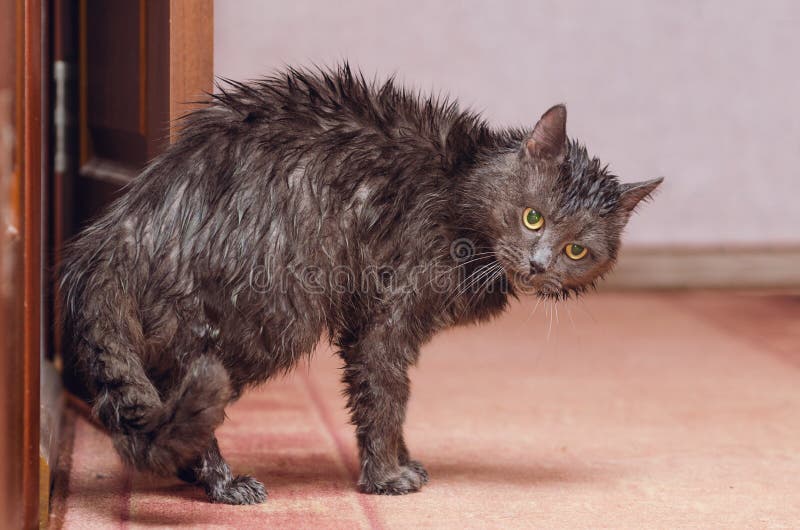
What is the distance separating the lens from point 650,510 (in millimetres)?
1896

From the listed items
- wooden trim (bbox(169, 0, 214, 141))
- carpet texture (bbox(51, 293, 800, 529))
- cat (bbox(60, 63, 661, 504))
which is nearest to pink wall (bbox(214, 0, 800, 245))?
carpet texture (bbox(51, 293, 800, 529))

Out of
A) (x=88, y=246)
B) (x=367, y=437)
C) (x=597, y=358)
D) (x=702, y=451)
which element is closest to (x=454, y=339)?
(x=597, y=358)

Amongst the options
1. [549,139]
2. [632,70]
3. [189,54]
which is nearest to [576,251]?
[549,139]

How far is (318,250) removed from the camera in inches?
71.4

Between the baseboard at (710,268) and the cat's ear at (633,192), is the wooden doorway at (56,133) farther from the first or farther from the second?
the baseboard at (710,268)

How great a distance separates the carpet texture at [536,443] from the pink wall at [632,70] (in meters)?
0.74

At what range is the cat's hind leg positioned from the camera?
186 centimetres

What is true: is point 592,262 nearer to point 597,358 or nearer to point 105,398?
point 105,398

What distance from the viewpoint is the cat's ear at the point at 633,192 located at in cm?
194

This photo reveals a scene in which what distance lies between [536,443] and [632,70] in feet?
6.84

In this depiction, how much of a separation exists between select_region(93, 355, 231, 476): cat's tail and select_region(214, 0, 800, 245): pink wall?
2136mm

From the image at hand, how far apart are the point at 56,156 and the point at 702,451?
63.9 inches

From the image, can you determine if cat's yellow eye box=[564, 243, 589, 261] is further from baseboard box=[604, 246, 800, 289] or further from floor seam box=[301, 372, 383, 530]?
baseboard box=[604, 246, 800, 289]

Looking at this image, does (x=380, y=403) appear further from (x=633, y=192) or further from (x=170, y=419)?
(x=633, y=192)
